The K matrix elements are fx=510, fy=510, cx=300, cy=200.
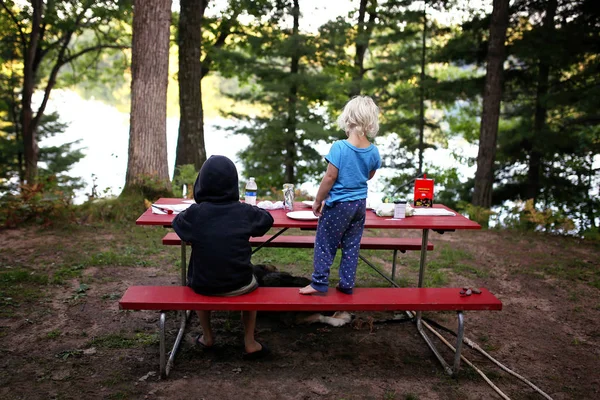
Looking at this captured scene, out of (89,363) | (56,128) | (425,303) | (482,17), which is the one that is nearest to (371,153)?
(425,303)

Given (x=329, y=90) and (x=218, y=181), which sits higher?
(x=329, y=90)

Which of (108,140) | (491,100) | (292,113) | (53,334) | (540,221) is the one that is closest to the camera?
(53,334)

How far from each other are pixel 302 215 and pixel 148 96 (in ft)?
15.7

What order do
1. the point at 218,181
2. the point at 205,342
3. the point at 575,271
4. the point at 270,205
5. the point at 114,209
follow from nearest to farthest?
the point at 218,181
the point at 205,342
the point at 270,205
the point at 575,271
the point at 114,209

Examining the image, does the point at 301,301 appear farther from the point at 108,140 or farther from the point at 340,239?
the point at 108,140

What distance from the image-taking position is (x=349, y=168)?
354 centimetres

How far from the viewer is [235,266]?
3451 millimetres

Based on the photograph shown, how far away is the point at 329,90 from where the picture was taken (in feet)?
48.0

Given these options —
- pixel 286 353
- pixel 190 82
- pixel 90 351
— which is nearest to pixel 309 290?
pixel 286 353

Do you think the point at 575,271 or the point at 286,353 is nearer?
the point at 286,353

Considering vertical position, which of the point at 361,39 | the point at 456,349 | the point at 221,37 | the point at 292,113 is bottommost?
the point at 456,349

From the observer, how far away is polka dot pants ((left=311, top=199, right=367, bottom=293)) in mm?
3615

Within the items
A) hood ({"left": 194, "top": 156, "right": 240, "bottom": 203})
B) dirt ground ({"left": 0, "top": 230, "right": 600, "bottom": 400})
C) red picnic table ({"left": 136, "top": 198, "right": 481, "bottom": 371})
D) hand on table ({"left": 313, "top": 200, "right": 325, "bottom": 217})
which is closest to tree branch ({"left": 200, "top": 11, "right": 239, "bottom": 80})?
dirt ground ({"left": 0, "top": 230, "right": 600, "bottom": 400})

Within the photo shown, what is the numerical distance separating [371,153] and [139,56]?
217 inches
